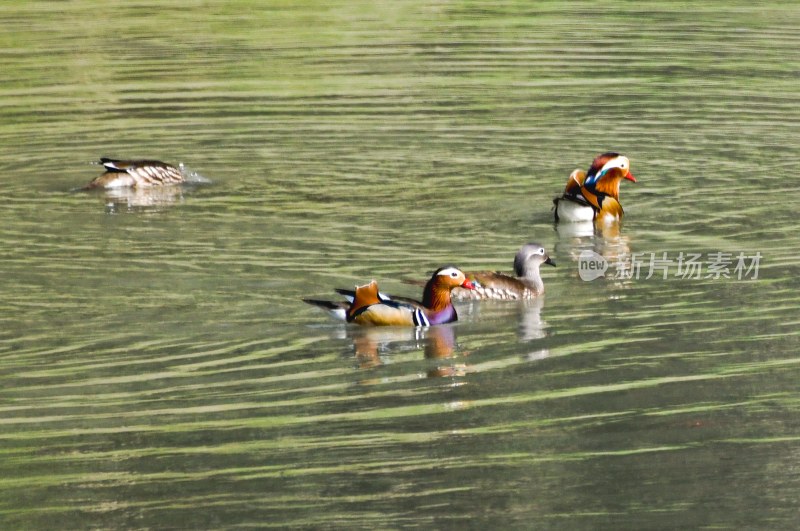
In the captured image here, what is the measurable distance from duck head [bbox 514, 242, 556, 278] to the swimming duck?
560 cm

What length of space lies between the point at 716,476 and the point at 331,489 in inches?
74.9

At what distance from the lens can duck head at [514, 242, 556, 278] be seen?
13.3 meters

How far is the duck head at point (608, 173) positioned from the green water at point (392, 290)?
0.34 m

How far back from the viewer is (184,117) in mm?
22641

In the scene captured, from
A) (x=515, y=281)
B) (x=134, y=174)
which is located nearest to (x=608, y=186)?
(x=515, y=281)

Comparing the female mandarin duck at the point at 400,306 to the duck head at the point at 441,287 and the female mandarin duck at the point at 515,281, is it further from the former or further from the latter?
the female mandarin duck at the point at 515,281

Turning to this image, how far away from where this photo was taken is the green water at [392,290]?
8.65 m

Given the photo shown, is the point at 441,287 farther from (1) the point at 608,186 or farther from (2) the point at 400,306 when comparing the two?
(1) the point at 608,186

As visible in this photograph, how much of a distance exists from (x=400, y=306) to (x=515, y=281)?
1151 mm

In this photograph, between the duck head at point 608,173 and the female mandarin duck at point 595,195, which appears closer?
the female mandarin duck at point 595,195

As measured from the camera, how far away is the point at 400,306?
12305 millimetres
